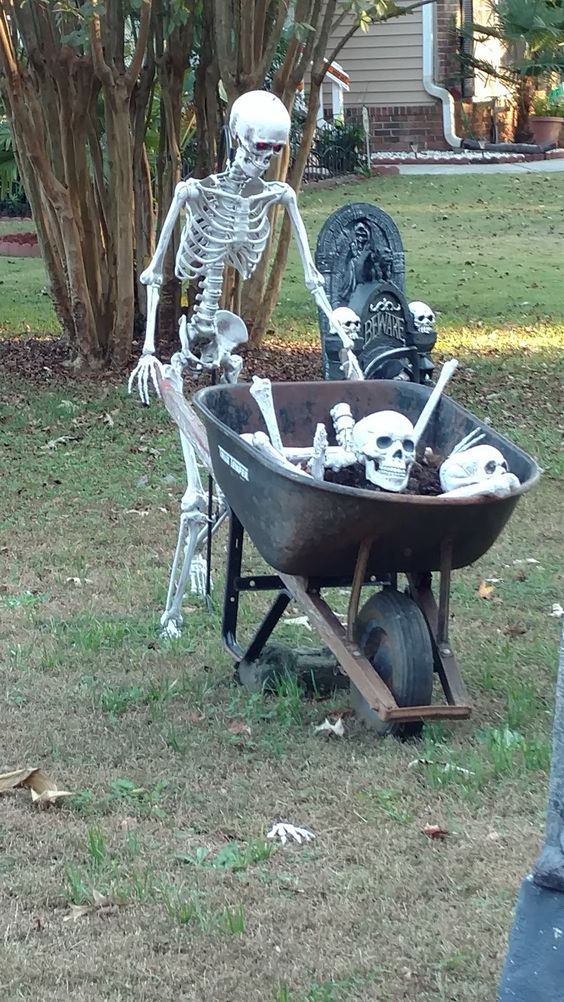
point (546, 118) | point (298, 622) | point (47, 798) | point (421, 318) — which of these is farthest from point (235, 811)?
point (546, 118)

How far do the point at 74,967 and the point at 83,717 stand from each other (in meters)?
1.72

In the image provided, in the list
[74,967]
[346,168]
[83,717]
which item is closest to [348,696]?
[83,717]

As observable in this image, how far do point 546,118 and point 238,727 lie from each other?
23057 mm

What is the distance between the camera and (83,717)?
5.12 m

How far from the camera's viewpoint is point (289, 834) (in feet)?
13.6

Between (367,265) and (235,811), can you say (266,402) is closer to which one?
(235,811)

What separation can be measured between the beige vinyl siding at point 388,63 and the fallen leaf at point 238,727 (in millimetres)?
22202

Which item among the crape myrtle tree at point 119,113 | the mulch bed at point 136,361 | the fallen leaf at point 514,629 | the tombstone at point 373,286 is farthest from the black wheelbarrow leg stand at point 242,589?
the crape myrtle tree at point 119,113

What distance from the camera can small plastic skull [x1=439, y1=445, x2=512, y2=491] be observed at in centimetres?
462

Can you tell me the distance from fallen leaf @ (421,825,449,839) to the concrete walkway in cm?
2018

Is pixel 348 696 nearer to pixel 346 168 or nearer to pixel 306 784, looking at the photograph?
pixel 306 784

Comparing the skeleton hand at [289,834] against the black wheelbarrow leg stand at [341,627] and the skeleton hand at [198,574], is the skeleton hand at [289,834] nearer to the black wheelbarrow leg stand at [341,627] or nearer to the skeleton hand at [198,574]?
the black wheelbarrow leg stand at [341,627]

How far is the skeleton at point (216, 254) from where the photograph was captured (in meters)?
5.68

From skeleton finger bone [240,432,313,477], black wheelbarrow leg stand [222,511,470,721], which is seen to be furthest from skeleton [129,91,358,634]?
skeleton finger bone [240,432,313,477]
